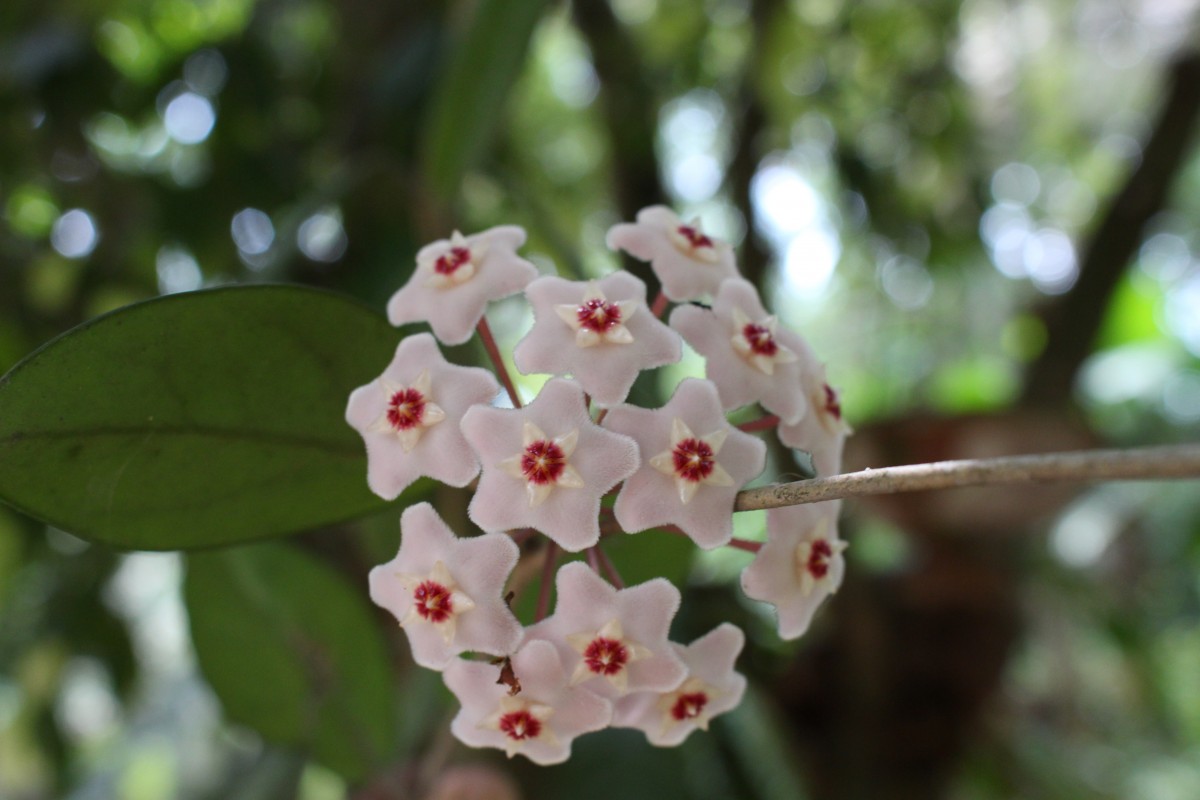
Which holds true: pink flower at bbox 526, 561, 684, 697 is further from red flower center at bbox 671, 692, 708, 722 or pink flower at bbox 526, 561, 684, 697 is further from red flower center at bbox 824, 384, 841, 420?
red flower center at bbox 824, 384, 841, 420

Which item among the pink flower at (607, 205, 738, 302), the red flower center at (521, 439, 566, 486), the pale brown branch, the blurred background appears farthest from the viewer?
the blurred background

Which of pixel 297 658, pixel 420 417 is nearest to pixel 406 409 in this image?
pixel 420 417

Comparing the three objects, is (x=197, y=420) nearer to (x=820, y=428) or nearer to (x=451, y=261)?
(x=451, y=261)

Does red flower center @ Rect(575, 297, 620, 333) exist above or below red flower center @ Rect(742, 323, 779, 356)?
above

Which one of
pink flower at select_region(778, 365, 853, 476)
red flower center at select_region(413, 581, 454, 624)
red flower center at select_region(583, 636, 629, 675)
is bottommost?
red flower center at select_region(583, 636, 629, 675)

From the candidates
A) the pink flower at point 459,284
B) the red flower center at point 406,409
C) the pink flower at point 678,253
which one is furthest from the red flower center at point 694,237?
the red flower center at point 406,409

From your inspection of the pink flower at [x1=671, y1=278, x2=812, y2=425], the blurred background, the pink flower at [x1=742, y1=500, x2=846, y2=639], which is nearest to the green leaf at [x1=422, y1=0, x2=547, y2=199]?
the blurred background

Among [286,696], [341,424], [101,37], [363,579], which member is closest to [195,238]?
[101,37]
